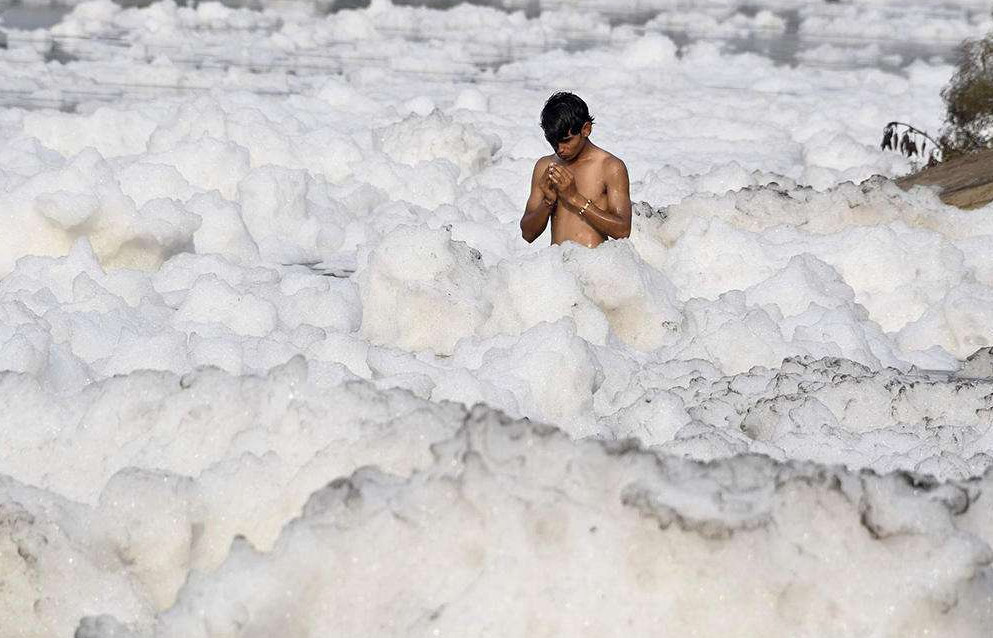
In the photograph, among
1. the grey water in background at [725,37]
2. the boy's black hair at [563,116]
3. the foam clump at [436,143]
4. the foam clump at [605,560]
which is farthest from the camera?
the grey water in background at [725,37]

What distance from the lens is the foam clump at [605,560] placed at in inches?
62.7

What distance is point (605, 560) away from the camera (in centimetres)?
164

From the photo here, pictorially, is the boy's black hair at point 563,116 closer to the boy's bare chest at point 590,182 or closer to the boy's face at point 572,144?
the boy's face at point 572,144

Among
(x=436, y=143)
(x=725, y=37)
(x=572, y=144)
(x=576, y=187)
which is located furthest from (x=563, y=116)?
(x=725, y=37)

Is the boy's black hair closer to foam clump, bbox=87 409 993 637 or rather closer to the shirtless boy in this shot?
the shirtless boy

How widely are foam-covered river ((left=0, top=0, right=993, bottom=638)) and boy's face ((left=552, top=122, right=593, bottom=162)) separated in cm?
51

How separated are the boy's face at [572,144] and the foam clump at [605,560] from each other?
8.17 ft

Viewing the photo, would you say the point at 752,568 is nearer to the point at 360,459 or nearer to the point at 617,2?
the point at 360,459

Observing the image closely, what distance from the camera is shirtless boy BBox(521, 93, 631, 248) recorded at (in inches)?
160

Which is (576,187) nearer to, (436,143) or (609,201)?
(609,201)

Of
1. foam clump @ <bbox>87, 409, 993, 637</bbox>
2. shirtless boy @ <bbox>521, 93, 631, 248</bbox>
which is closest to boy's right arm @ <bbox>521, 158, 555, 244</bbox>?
shirtless boy @ <bbox>521, 93, 631, 248</bbox>

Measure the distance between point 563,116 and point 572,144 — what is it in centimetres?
14

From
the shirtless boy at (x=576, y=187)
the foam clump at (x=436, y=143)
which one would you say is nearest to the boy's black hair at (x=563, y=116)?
the shirtless boy at (x=576, y=187)

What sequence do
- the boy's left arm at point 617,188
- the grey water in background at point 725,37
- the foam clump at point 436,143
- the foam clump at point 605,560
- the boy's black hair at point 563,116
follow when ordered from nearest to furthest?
the foam clump at point 605,560
the boy's black hair at point 563,116
the boy's left arm at point 617,188
the foam clump at point 436,143
the grey water in background at point 725,37
